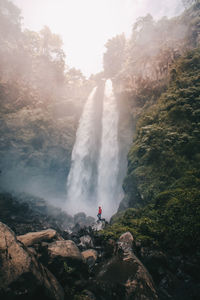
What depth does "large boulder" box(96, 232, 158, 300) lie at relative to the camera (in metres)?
3.81

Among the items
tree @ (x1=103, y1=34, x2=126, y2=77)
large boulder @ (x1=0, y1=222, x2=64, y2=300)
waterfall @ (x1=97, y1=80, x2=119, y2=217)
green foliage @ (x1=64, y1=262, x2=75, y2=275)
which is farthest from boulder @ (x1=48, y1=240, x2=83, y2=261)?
tree @ (x1=103, y1=34, x2=126, y2=77)

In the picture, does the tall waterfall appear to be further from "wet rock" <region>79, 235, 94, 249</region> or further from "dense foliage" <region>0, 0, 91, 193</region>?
"wet rock" <region>79, 235, 94, 249</region>

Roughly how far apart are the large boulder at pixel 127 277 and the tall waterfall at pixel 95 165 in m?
16.1

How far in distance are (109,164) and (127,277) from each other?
2103cm

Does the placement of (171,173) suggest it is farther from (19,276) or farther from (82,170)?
(82,170)

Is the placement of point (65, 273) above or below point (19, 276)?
below

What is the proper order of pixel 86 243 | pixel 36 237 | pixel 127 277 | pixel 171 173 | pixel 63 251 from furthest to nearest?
pixel 171 173, pixel 86 243, pixel 36 237, pixel 63 251, pixel 127 277

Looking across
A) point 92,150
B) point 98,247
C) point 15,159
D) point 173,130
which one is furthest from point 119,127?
point 98,247

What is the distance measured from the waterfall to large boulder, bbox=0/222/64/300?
1757cm

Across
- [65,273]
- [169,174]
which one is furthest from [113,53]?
[65,273]

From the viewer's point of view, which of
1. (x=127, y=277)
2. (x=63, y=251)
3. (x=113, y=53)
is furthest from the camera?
(x=113, y=53)

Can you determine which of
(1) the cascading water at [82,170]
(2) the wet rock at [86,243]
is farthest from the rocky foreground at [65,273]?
(1) the cascading water at [82,170]

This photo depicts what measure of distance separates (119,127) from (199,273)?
915 inches

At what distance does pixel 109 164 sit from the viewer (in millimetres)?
25141
